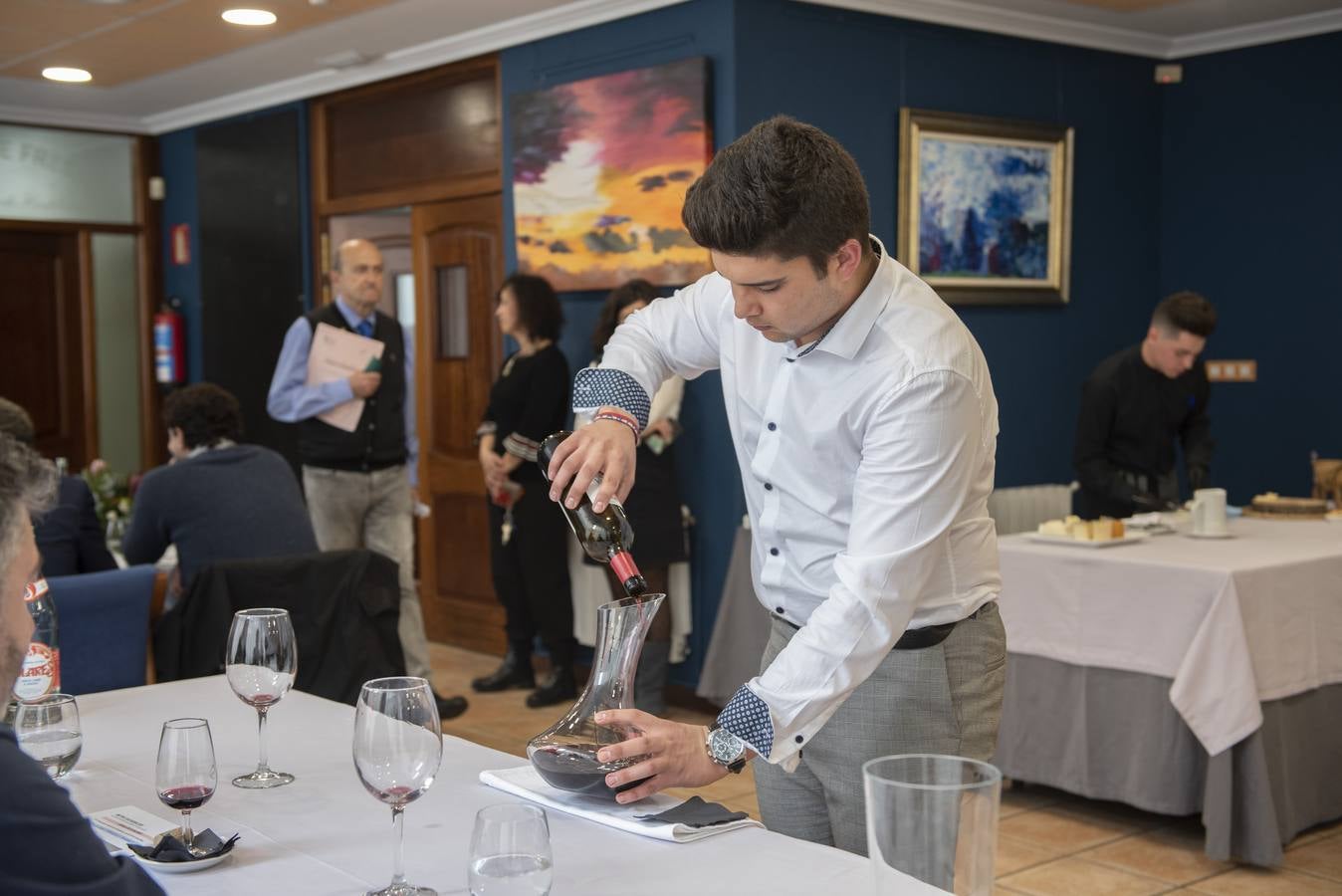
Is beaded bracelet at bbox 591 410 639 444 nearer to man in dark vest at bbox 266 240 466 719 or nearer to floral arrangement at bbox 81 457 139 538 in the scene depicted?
floral arrangement at bbox 81 457 139 538

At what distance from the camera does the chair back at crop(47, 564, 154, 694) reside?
10.2 feet

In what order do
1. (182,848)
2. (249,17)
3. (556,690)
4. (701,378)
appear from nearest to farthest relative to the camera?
(182,848) < (701,378) < (556,690) < (249,17)

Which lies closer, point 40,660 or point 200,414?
point 40,660

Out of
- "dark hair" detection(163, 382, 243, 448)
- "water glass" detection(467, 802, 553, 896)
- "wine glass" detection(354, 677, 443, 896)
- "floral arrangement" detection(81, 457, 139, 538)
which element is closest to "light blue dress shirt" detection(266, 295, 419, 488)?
"floral arrangement" detection(81, 457, 139, 538)

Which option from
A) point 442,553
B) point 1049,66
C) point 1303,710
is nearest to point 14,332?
point 442,553

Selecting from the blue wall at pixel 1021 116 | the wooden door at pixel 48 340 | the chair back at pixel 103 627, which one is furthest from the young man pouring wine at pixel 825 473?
the wooden door at pixel 48 340

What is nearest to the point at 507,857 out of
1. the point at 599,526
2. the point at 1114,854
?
the point at 599,526

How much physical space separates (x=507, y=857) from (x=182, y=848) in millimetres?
472

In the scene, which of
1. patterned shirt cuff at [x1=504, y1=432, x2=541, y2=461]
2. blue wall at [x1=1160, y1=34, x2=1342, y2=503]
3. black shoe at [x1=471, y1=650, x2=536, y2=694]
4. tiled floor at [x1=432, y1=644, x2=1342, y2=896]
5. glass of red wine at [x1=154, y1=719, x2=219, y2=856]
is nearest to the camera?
glass of red wine at [x1=154, y1=719, x2=219, y2=856]

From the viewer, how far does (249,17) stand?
561 cm

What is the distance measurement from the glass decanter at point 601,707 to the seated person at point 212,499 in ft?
7.74

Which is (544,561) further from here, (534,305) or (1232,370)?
(1232,370)

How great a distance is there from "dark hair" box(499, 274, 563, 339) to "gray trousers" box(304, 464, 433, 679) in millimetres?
734

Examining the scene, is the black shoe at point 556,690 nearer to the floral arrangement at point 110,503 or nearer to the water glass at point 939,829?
the floral arrangement at point 110,503
